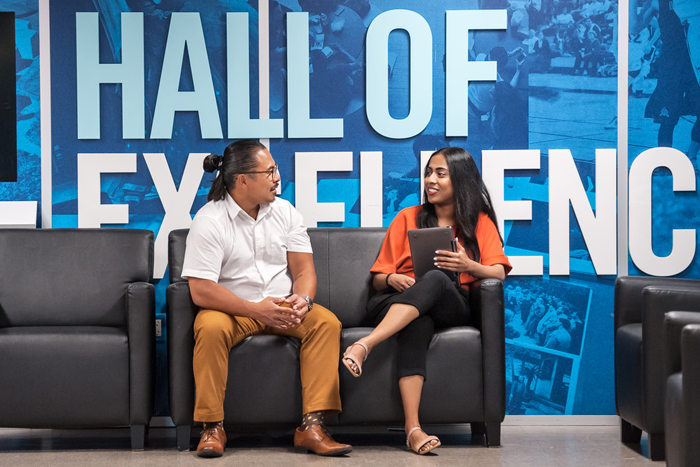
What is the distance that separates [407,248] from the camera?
3.04 meters

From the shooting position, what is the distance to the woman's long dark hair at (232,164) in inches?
114

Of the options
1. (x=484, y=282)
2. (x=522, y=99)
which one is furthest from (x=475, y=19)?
(x=484, y=282)

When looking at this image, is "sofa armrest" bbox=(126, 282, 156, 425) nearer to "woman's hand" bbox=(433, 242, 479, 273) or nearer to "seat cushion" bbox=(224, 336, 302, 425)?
"seat cushion" bbox=(224, 336, 302, 425)

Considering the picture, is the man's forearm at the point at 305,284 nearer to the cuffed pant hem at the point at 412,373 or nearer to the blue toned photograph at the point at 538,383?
the cuffed pant hem at the point at 412,373

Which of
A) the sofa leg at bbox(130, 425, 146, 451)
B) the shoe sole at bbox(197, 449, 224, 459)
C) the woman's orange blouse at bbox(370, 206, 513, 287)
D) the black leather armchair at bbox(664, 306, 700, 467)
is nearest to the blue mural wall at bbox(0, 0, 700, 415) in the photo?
the woman's orange blouse at bbox(370, 206, 513, 287)

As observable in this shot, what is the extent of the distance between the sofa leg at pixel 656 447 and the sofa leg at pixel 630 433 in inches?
11.9

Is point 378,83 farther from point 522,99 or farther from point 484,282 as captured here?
point 484,282

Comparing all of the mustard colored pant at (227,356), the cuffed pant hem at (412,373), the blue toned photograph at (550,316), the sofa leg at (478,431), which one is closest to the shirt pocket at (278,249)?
the mustard colored pant at (227,356)

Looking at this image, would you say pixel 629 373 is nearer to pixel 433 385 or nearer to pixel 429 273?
pixel 433 385

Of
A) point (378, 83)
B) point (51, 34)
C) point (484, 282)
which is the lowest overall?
point (484, 282)

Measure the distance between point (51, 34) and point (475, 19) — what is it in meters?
2.19

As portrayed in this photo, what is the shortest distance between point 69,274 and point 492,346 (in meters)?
1.95

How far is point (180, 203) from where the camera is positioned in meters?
3.40

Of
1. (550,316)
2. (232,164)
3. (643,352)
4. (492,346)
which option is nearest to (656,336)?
(643,352)
